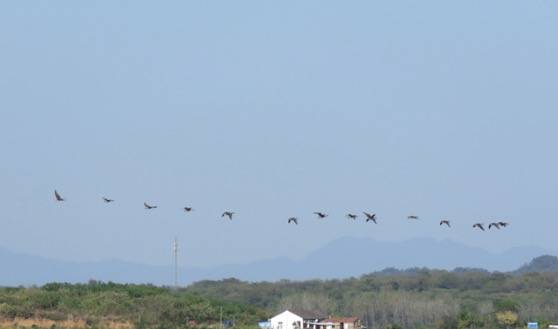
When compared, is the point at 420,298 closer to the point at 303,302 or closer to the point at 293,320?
the point at 303,302

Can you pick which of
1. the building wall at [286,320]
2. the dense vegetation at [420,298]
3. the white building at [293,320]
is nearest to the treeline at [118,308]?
the building wall at [286,320]

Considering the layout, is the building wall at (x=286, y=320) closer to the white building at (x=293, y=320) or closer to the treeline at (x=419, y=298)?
the white building at (x=293, y=320)

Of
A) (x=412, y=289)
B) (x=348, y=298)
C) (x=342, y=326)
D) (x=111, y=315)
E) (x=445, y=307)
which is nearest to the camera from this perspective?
(x=111, y=315)

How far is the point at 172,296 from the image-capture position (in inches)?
3509

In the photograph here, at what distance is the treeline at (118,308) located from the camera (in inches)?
2992

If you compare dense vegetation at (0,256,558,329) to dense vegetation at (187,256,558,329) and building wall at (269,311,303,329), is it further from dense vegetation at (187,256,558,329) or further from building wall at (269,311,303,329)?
building wall at (269,311,303,329)

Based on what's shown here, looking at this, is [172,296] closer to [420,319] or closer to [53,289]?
[53,289]

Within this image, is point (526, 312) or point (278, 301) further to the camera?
point (278, 301)

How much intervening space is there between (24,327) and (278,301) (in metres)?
62.1

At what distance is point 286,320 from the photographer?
87.7 m

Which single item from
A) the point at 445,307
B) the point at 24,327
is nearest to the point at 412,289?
the point at 445,307

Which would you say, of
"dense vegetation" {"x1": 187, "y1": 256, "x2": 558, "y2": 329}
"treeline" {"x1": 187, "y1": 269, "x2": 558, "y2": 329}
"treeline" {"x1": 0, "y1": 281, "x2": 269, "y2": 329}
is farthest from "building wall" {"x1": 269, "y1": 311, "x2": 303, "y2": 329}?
"treeline" {"x1": 187, "y1": 269, "x2": 558, "y2": 329}

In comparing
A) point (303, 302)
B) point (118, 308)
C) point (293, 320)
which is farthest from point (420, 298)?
point (118, 308)

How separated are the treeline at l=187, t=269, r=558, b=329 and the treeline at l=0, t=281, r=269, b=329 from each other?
16.3m
